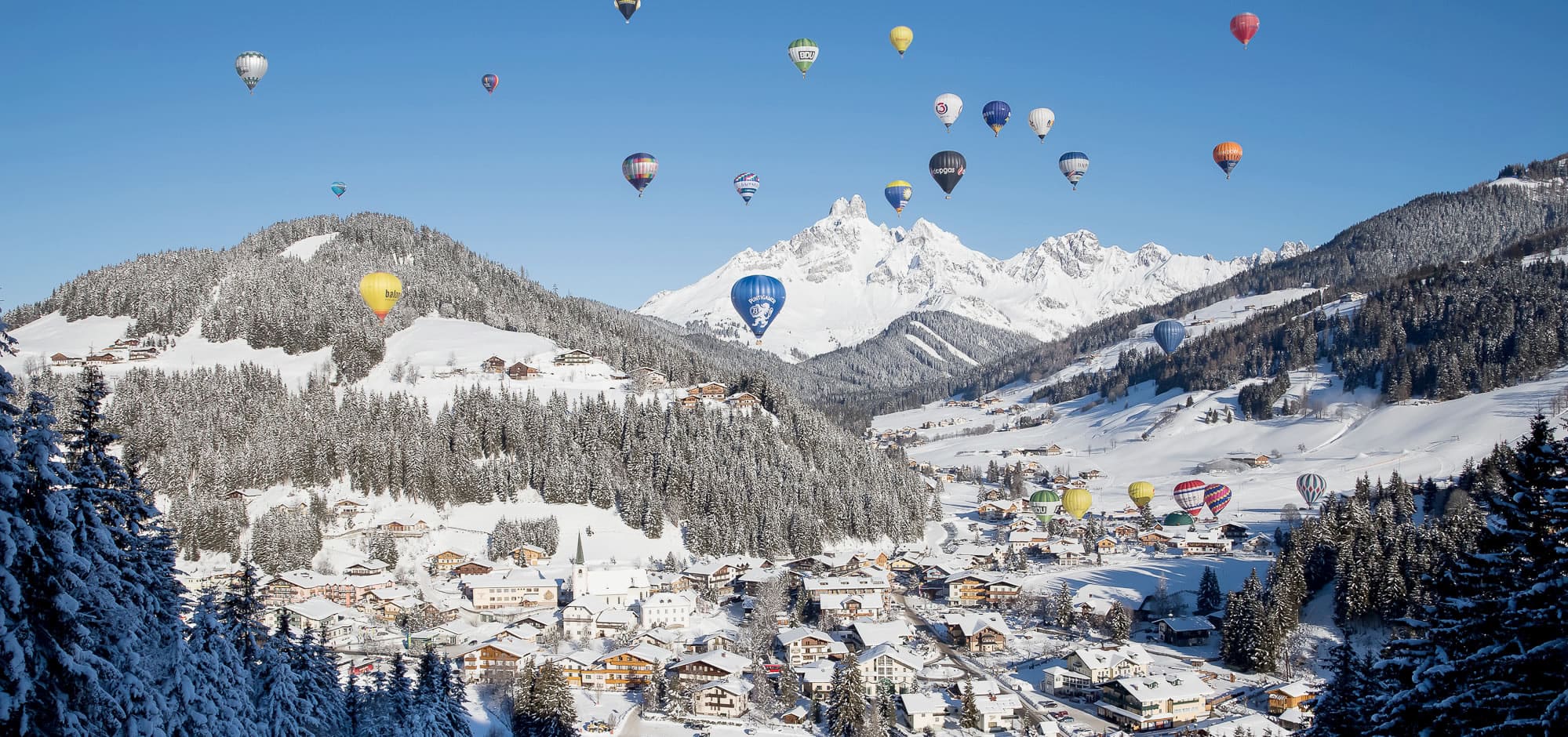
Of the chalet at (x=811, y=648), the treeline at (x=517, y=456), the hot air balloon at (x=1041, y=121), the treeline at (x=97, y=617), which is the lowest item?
the chalet at (x=811, y=648)

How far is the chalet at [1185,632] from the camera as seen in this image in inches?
2581

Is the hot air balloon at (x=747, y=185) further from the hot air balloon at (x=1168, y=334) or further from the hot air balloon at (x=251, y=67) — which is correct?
the hot air balloon at (x=1168, y=334)

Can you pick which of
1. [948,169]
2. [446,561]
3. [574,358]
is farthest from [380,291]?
[948,169]

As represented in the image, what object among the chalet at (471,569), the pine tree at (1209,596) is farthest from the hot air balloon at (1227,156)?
the chalet at (471,569)

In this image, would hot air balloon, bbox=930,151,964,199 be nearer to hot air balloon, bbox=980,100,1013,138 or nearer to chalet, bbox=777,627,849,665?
hot air balloon, bbox=980,100,1013,138

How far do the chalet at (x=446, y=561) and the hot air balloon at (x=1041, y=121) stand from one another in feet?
188

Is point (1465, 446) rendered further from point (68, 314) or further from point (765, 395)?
point (68, 314)

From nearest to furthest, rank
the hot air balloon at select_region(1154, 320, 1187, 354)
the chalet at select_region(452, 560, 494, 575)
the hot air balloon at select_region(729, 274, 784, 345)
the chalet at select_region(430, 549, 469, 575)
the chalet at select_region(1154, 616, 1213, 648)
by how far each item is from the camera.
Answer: the chalet at select_region(1154, 616, 1213, 648), the chalet at select_region(452, 560, 494, 575), the chalet at select_region(430, 549, 469, 575), the hot air balloon at select_region(729, 274, 784, 345), the hot air balloon at select_region(1154, 320, 1187, 354)

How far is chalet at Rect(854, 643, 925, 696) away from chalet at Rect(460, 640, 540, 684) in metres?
17.7

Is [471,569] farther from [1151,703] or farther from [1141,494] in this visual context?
[1141,494]

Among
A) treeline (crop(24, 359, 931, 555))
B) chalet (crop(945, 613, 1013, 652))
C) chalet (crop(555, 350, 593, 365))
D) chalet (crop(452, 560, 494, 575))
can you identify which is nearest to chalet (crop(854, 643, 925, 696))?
chalet (crop(945, 613, 1013, 652))

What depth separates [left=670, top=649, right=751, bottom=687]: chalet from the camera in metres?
55.3

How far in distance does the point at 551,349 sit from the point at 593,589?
A: 2150 inches

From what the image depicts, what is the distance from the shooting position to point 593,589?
2825 inches
